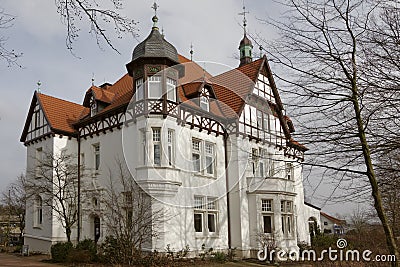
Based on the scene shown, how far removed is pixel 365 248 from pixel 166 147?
11075 mm

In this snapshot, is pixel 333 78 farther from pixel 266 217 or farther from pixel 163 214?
pixel 266 217

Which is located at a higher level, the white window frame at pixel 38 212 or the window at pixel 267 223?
the white window frame at pixel 38 212

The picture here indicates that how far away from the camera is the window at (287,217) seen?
22.5m

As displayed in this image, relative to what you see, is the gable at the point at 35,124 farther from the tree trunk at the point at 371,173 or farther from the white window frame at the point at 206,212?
the tree trunk at the point at 371,173

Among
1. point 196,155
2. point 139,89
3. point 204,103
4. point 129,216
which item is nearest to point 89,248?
point 129,216

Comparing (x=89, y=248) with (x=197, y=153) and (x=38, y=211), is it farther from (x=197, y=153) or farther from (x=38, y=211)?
(x=38, y=211)

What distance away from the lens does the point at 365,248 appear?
8.57 metres

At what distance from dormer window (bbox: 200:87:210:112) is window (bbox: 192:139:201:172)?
193cm

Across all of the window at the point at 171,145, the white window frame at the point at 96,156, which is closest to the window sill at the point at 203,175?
the window at the point at 171,145

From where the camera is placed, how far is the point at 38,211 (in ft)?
76.2

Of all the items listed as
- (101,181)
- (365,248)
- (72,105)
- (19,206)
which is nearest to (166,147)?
(101,181)

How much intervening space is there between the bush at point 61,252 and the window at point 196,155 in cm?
648

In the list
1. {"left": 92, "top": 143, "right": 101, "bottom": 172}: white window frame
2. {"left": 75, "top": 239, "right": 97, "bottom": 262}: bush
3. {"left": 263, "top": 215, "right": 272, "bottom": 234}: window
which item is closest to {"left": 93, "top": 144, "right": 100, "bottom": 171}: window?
Result: {"left": 92, "top": 143, "right": 101, "bottom": 172}: white window frame

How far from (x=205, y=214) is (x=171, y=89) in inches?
235
